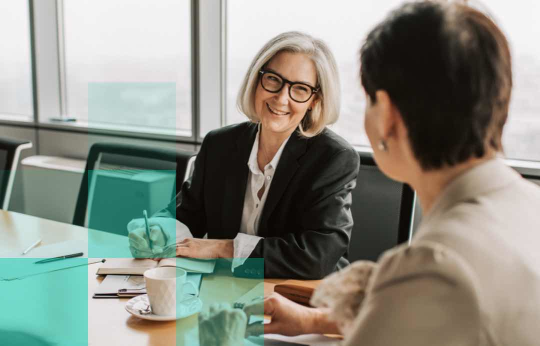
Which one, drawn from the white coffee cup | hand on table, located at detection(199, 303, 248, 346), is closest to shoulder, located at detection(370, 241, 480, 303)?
hand on table, located at detection(199, 303, 248, 346)

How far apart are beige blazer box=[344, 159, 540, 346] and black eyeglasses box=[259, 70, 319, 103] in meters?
1.15

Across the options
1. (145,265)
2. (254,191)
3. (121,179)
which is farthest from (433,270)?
(121,179)

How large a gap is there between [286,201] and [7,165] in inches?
52.6

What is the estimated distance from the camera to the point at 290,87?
1758 millimetres

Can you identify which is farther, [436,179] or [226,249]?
[226,249]

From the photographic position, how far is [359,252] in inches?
72.4

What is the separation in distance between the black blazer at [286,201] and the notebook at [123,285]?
0.13 m

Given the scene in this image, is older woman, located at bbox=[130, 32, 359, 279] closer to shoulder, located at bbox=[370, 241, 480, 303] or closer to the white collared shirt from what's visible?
the white collared shirt

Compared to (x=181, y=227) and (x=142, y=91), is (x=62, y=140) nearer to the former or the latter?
(x=142, y=91)

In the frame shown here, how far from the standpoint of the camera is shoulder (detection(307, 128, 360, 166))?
1.75m
